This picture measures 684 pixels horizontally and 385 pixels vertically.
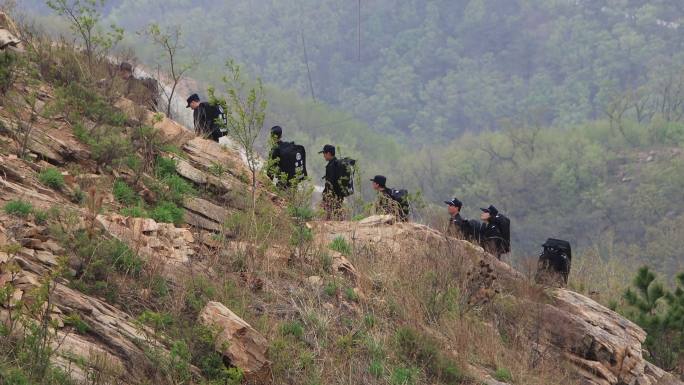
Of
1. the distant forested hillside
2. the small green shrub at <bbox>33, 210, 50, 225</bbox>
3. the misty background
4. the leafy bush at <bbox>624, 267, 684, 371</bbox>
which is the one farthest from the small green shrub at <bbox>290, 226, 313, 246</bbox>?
the distant forested hillside

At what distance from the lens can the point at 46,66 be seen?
12.2 m

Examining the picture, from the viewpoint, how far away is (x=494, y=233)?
1179cm

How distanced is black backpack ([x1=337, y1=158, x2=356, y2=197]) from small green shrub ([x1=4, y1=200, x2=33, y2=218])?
470 cm

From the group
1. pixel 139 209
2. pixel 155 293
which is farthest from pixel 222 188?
pixel 155 293

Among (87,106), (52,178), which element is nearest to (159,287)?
(52,178)

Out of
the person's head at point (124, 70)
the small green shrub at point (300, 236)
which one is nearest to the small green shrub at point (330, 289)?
the small green shrub at point (300, 236)

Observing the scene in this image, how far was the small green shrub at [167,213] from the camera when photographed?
31.7ft

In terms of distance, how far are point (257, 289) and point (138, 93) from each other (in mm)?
5978

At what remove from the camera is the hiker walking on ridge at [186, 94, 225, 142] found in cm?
1360

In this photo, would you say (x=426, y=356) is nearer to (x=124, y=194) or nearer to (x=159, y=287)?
(x=159, y=287)

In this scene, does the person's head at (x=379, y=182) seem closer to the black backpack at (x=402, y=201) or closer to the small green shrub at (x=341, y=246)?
the black backpack at (x=402, y=201)

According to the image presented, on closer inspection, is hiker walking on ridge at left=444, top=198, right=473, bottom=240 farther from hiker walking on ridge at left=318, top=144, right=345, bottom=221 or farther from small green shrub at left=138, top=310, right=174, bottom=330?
small green shrub at left=138, top=310, right=174, bottom=330

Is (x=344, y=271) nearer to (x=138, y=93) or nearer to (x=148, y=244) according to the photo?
(x=148, y=244)

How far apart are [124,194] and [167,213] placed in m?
0.53
